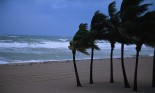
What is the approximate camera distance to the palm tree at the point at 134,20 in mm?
11695

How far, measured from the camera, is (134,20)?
12.0 m

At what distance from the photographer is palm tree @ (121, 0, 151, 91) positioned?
11695mm

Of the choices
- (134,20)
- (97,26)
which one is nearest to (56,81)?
(97,26)

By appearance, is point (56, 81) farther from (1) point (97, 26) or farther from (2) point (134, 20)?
(2) point (134, 20)

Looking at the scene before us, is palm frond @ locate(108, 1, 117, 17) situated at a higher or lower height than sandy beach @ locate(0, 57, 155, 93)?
higher

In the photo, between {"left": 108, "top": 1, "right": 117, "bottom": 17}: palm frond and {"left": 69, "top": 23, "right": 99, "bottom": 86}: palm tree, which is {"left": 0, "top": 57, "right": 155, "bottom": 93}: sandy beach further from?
{"left": 108, "top": 1, "right": 117, "bottom": 17}: palm frond

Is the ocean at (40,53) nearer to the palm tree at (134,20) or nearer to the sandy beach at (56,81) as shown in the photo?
the sandy beach at (56,81)

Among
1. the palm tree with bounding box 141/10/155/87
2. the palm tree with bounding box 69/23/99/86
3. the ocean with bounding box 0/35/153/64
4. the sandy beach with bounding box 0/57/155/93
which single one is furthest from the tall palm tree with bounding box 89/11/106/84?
the ocean with bounding box 0/35/153/64

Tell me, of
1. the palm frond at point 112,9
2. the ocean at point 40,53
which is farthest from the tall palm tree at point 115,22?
the ocean at point 40,53

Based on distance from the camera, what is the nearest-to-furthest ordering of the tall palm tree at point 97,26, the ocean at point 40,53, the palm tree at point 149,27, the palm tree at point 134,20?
the palm tree at point 149,27 < the palm tree at point 134,20 < the tall palm tree at point 97,26 < the ocean at point 40,53

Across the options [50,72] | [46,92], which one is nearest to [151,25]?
[46,92]

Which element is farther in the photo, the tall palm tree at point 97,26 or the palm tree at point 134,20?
the tall palm tree at point 97,26

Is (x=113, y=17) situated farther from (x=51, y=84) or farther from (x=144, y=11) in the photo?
(x=51, y=84)

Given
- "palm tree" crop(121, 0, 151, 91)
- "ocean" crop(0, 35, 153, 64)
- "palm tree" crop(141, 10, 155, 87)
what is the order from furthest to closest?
"ocean" crop(0, 35, 153, 64) → "palm tree" crop(121, 0, 151, 91) → "palm tree" crop(141, 10, 155, 87)
